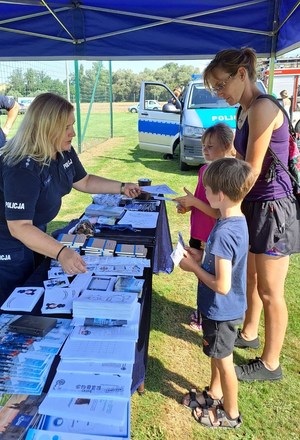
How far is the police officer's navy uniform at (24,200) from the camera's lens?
1461 millimetres

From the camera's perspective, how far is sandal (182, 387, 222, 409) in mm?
1979

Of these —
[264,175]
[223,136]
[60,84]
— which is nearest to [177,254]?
[264,175]

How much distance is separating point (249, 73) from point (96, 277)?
4.06 ft

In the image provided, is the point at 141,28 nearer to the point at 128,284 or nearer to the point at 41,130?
the point at 41,130

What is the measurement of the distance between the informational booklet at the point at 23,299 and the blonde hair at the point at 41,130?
1.75ft

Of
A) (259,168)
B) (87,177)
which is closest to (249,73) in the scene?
(259,168)

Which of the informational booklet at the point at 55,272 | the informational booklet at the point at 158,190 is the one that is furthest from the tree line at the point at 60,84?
the informational booklet at the point at 55,272

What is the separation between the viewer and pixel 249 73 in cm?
184

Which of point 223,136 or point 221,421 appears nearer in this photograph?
point 221,421

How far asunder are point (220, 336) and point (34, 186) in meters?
1.04

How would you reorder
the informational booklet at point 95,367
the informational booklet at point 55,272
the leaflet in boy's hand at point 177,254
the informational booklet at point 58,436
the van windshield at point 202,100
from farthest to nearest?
the van windshield at point 202,100, the informational booklet at point 55,272, the leaflet in boy's hand at point 177,254, the informational booklet at point 95,367, the informational booklet at point 58,436

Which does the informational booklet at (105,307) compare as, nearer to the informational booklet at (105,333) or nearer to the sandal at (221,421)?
the informational booklet at (105,333)

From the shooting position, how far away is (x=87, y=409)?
888 millimetres

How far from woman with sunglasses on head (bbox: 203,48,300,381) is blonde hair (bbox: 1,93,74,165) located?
80 cm
